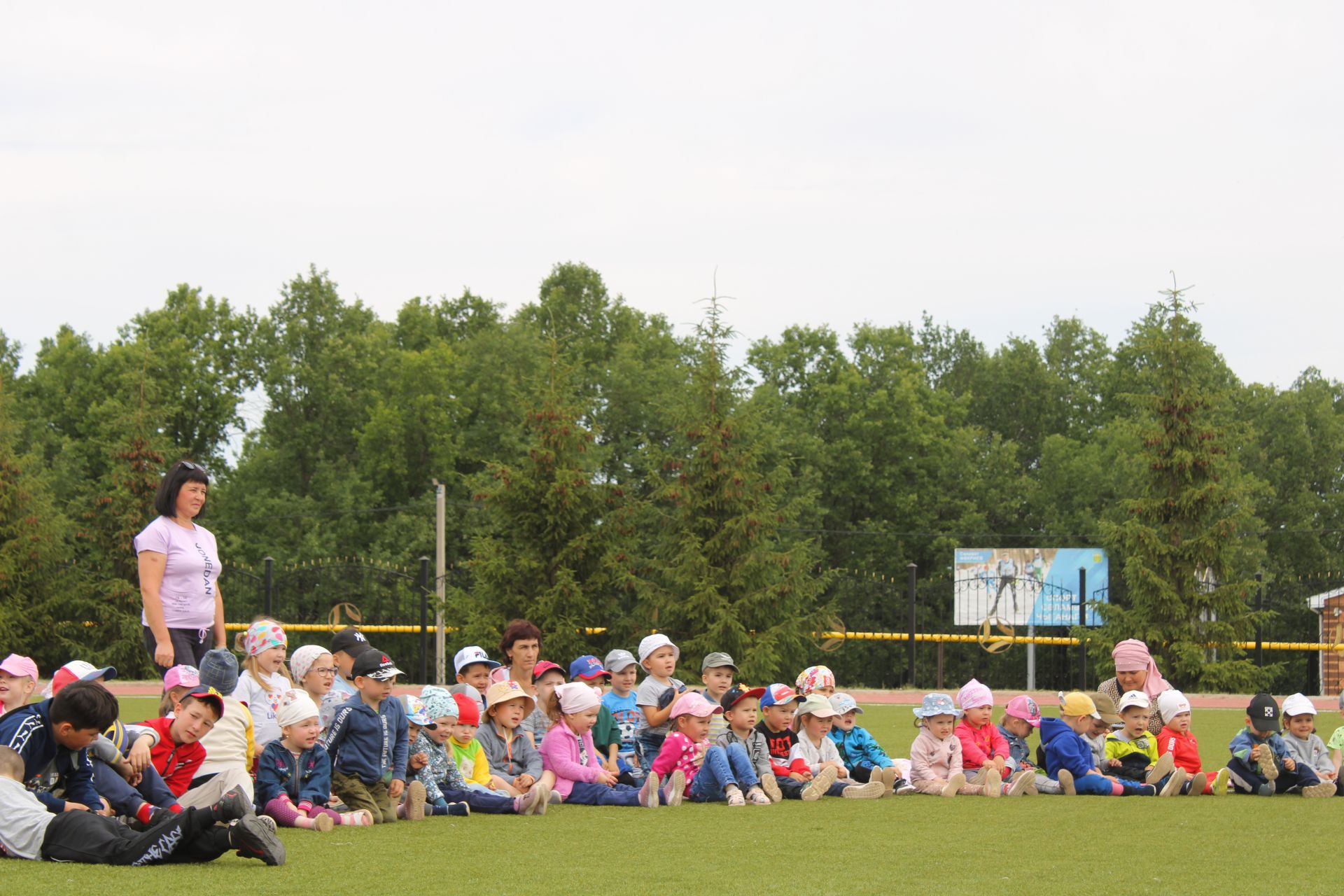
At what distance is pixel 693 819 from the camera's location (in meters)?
8.16

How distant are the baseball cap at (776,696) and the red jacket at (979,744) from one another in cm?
125

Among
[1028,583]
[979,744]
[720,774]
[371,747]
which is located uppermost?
[1028,583]

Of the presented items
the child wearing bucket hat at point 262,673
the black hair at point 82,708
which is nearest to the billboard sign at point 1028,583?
the child wearing bucket hat at point 262,673

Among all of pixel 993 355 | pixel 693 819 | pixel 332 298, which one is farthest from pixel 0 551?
pixel 993 355

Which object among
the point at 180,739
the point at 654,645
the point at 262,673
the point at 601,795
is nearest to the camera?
the point at 180,739

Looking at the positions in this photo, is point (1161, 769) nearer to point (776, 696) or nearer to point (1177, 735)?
point (1177, 735)

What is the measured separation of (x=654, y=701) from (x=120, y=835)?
479 cm

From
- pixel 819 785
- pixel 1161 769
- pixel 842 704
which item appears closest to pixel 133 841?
pixel 819 785

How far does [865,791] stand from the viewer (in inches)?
371

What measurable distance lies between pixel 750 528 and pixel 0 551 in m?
13.4

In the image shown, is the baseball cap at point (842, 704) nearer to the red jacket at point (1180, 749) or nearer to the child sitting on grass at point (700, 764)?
the child sitting on grass at point (700, 764)

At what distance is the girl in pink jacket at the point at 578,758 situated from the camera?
9188mm

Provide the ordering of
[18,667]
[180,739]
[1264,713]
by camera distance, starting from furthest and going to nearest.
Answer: [1264,713]
[18,667]
[180,739]

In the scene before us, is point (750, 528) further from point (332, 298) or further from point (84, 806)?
point (332, 298)
